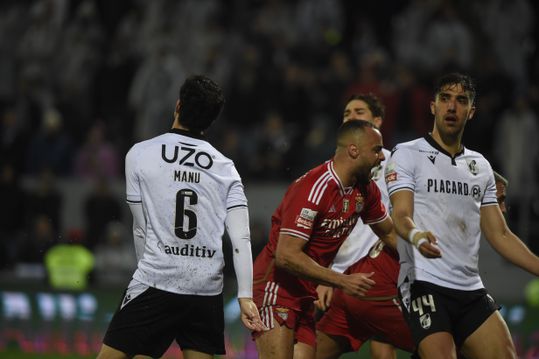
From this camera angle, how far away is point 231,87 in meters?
16.1

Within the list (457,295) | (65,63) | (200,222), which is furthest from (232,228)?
(65,63)

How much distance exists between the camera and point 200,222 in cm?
643

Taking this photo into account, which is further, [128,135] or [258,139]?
[128,135]

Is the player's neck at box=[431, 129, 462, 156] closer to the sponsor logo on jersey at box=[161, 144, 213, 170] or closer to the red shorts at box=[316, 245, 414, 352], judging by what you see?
the red shorts at box=[316, 245, 414, 352]

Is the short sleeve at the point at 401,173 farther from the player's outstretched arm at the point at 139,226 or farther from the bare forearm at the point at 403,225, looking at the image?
the player's outstretched arm at the point at 139,226

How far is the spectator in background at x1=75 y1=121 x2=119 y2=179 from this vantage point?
16031 mm

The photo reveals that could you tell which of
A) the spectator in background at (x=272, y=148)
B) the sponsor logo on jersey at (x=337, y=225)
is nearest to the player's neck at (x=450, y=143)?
the sponsor logo on jersey at (x=337, y=225)

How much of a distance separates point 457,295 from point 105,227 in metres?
8.84

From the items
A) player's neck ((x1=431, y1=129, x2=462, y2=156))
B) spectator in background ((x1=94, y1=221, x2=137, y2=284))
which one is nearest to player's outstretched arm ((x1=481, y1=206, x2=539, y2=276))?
player's neck ((x1=431, y1=129, x2=462, y2=156))

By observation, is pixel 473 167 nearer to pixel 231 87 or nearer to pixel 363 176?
pixel 363 176

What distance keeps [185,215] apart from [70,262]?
28.8 ft

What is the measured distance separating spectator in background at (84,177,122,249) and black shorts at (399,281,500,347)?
8607 mm

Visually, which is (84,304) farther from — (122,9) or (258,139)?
(122,9)

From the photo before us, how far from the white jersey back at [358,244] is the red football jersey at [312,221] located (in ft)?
2.19
